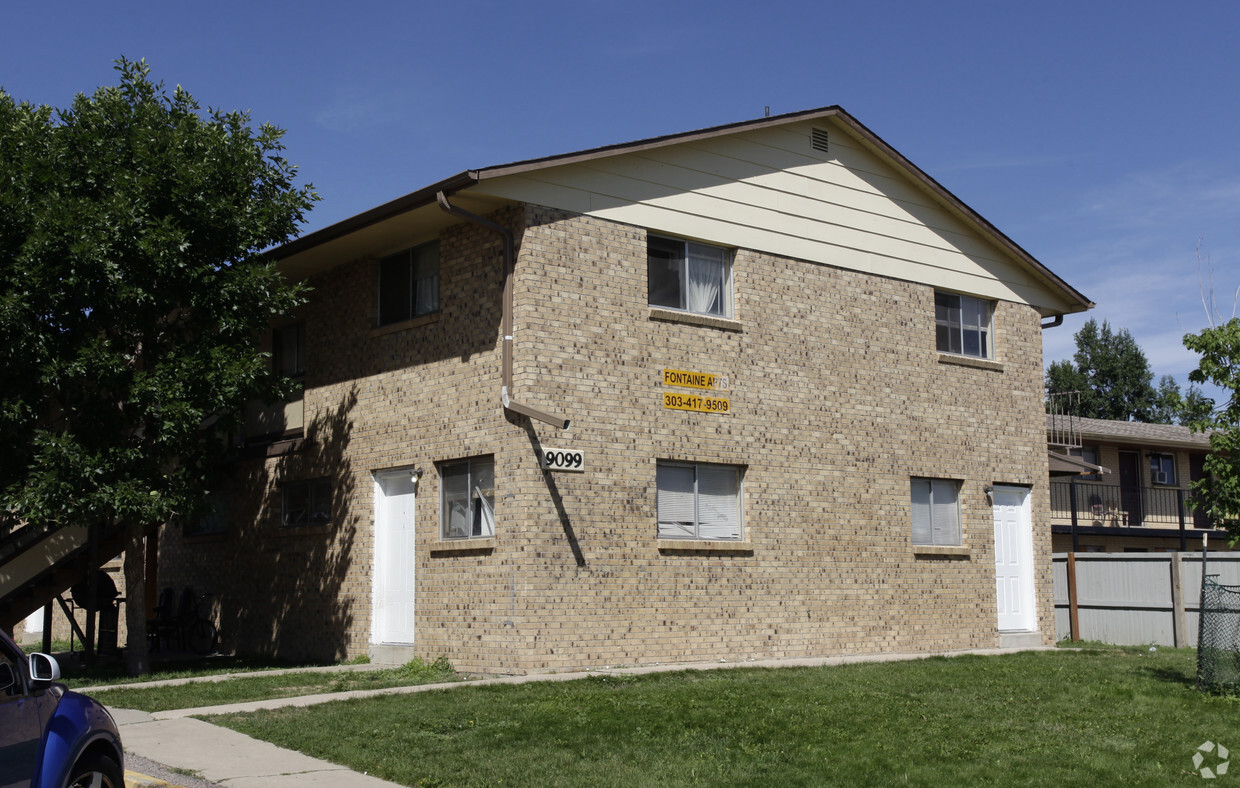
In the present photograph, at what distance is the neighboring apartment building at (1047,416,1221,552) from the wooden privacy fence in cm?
1072

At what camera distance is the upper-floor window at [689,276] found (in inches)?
667

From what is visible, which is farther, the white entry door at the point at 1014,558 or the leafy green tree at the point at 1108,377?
the leafy green tree at the point at 1108,377

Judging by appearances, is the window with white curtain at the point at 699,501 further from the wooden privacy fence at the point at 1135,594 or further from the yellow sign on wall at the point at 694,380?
the wooden privacy fence at the point at 1135,594

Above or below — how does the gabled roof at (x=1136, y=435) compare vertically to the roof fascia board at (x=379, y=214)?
below

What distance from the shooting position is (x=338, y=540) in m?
18.1

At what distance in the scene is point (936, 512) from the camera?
19766 mm

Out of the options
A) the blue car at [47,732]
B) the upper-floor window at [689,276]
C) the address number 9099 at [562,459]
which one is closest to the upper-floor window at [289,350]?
the address number 9099 at [562,459]

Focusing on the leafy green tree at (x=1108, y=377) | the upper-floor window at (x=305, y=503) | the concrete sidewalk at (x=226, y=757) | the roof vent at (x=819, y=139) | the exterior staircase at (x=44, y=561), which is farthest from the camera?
the leafy green tree at (x=1108, y=377)

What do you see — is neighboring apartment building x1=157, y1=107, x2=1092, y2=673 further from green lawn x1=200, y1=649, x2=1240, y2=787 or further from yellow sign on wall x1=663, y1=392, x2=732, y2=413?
green lawn x1=200, y1=649, x2=1240, y2=787

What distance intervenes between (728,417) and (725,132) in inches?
161

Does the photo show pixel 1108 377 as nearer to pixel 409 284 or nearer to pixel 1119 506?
pixel 1119 506

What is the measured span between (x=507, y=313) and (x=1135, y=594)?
1305 cm

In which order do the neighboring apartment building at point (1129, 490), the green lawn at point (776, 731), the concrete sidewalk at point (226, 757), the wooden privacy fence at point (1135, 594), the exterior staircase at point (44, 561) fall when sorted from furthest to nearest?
the neighboring apartment building at point (1129, 490) < the wooden privacy fence at point (1135, 594) < the exterior staircase at point (44, 561) < the green lawn at point (776, 731) < the concrete sidewalk at point (226, 757)

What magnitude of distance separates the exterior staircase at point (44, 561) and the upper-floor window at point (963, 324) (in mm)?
13525
